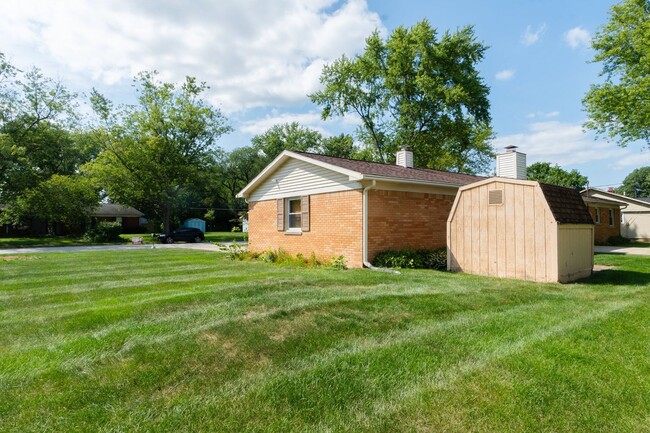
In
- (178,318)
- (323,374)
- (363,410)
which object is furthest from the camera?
(178,318)

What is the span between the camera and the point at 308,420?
8.70ft

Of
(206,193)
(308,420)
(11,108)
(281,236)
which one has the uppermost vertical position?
(11,108)

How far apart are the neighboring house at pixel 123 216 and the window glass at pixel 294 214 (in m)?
37.1

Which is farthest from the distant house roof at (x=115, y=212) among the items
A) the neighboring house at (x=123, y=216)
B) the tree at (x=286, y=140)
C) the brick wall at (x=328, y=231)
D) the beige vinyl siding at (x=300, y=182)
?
the brick wall at (x=328, y=231)

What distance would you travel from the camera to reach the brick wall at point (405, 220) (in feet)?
35.6

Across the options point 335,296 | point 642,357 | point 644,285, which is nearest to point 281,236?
point 335,296

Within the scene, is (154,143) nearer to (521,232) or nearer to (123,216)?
(123,216)

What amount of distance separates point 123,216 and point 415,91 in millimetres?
36766

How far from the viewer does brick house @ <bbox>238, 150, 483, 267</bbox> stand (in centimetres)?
1081

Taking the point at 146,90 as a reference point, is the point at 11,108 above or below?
below

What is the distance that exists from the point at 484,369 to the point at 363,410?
4.40 ft

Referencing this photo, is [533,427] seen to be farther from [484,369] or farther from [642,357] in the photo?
[642,357]

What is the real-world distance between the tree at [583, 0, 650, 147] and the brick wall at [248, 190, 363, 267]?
16.2 m

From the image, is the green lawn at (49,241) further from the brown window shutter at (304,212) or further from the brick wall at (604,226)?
the brick wall at (604,226)
